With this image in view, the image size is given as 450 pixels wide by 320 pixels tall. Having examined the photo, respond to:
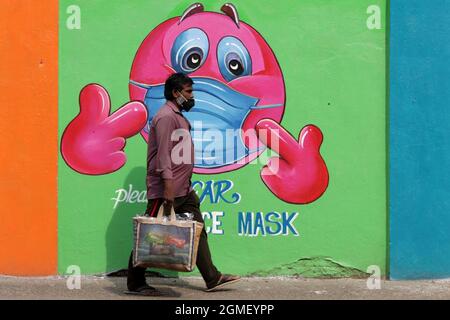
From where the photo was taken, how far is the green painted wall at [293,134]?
278 inches

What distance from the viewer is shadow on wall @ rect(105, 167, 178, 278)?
7191 millimetres

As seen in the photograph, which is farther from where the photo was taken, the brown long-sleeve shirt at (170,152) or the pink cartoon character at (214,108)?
the pink cartoon character at (214,108)

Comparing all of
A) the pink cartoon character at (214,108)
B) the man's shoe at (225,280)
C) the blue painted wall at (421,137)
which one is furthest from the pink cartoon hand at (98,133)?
the blue painted wall at (421,137)

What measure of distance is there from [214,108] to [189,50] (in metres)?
0.58

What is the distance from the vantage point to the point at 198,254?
21.3ft

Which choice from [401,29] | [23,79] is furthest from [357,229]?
[23,79]

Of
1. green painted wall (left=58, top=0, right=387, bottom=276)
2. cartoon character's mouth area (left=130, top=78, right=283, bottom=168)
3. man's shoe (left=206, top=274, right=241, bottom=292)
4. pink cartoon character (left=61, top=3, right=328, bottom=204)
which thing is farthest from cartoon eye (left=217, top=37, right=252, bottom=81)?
man's shoe (left=206, top=274, right=241, bottom=292)

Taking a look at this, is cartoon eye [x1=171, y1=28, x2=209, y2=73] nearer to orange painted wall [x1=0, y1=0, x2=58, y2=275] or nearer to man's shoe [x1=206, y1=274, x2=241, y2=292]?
orange painted wall [x1=0, y1=0, x2=58, y2=275]

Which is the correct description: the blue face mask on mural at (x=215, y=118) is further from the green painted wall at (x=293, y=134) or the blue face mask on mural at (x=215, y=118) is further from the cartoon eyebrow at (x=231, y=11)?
the cartoon eyebrow at (x=231, y=11)

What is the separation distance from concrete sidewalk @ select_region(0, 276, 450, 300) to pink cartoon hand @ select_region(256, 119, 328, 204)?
776mm

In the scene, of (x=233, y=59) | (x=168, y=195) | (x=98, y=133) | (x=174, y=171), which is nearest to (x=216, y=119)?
(x=233, y=59)

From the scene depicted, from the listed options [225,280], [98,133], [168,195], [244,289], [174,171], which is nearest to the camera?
[168,195]

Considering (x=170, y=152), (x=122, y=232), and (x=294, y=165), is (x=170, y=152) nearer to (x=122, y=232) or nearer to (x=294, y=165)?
(x=122, y=232)

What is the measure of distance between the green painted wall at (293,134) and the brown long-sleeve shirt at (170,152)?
722mm
